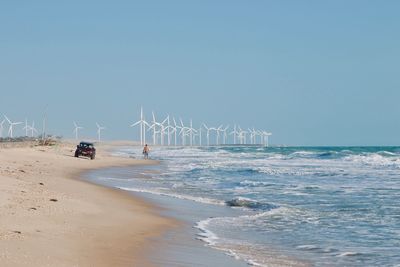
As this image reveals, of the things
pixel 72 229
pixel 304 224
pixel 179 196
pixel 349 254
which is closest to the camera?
pixel 349 254

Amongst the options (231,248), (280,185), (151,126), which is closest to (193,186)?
(280,185)

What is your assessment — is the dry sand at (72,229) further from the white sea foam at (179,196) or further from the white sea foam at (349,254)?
the white sea foam at (349,254)

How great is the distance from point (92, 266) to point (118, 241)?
9.14 ft

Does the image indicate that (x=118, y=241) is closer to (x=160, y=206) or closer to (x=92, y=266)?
(x=92, y=266)

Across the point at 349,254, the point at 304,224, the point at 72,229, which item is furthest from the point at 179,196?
the point at 349,254

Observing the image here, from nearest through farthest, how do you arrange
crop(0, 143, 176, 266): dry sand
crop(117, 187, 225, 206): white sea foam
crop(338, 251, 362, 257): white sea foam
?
crop(0, 143, 176, 266): dry sand
crop(338, 251, 362, 257): white sea foam
crop(117, 187, 225, 206): white sea foam

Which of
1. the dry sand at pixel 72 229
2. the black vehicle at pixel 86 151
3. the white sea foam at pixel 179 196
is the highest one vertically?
the black vehicle at pixel 86 151

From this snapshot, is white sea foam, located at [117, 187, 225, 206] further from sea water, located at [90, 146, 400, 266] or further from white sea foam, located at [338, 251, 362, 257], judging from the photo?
white sea foam, located at [338, 251, 362, 257]

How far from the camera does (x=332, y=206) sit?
1908 cm

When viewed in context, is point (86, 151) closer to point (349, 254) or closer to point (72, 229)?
point (72, 229)

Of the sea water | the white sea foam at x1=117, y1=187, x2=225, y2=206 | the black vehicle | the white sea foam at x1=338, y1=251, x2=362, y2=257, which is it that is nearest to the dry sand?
the sea water

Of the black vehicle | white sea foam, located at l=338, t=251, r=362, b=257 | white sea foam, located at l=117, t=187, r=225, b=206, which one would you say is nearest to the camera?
white sea foam, located at l=338, t=251, r=362, b=257

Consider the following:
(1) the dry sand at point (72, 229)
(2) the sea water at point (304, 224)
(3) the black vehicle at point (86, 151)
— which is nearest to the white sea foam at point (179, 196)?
(2) the sea water at point (304, 224)

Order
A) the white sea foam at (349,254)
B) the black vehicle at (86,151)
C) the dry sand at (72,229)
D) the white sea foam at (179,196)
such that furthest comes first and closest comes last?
1. the black vehicle at (86,151)
2. the white sea foam at (179,196)
3. the white sea foam at (349,254)
4. the dry sand at (72,229)
